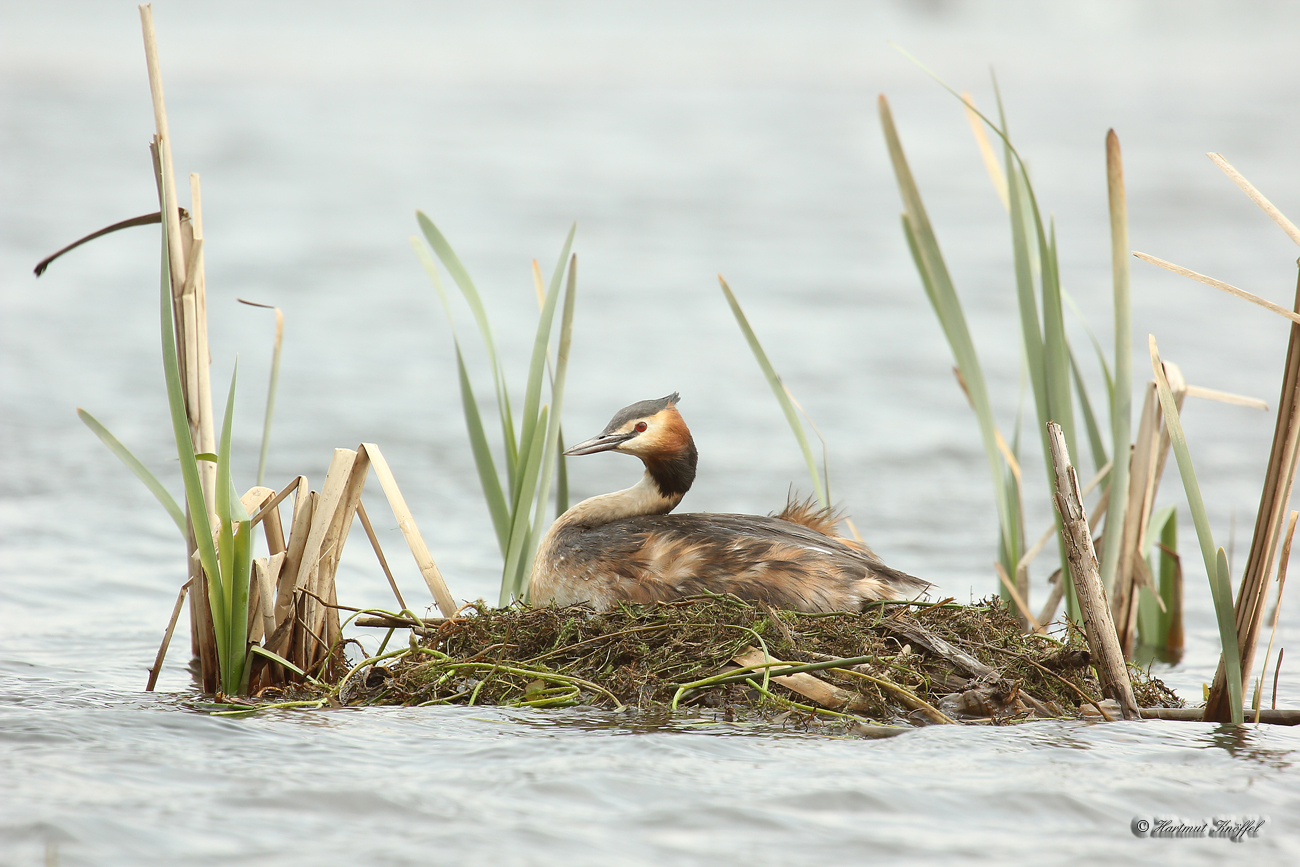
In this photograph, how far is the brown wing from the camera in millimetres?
4141

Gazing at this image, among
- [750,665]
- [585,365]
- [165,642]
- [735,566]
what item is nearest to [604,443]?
[735,566]

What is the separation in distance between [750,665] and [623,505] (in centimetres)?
128

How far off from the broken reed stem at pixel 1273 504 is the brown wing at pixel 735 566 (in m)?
1.03

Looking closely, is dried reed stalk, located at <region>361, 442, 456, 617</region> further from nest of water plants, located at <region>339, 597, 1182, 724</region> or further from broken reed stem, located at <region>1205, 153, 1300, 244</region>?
broken reed stem, located at <region>1205, 153, 1300, 244</region>

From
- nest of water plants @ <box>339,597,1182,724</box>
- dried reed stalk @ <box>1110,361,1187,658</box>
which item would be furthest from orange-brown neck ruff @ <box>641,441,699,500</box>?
dried reed stalk @ <box>1110,361,1187,658</box>

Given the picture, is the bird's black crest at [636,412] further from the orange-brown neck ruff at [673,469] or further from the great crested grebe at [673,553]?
the orange-brown neck ruff at [673,469]

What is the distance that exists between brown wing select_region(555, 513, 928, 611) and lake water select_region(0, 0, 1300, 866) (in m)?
0.68

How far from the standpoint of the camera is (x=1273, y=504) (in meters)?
3.46

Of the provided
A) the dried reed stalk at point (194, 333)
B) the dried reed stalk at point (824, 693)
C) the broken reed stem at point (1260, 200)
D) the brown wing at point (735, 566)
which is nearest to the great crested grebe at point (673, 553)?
the brown wing at point (735, 566)

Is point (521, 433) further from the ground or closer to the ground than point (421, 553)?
further from the ground

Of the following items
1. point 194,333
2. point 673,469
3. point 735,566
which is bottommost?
point 735,566

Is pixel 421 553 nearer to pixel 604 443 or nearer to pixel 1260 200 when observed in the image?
pixel 604 443

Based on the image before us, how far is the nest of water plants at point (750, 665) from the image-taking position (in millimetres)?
3643

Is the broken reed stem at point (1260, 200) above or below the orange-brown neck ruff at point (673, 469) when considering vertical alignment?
above
